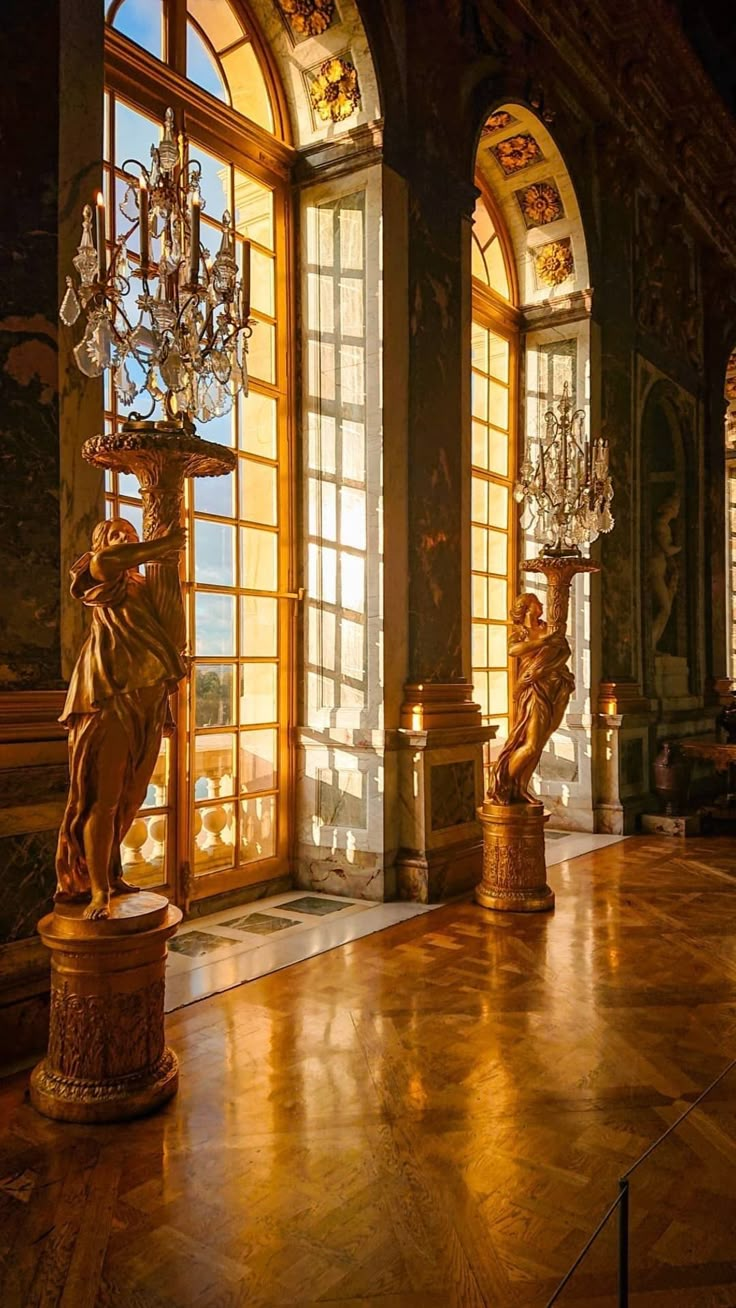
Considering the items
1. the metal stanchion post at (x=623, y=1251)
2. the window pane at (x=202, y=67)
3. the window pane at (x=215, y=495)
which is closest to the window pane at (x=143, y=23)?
the window pane at (x=202, y=67)

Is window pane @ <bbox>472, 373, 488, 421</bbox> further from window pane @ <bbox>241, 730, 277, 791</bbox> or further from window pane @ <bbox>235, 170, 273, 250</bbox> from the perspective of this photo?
window pane @ <bbox>241, 730, 277, 791</bbox>

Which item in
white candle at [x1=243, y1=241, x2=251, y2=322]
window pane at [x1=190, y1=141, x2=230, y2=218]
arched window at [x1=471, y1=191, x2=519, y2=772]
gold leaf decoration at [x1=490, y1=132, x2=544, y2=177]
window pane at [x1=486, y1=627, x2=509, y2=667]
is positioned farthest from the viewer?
window pane at [x1=486, y1=627, x2=509, y2=667]

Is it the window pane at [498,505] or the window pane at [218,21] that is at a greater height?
the window pane at [218,21]

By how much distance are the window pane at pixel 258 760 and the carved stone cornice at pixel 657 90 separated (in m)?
5.68

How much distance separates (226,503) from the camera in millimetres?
5430

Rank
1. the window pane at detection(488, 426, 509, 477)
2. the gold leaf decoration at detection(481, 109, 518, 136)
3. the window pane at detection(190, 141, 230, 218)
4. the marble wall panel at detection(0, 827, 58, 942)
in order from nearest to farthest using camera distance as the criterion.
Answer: the marble wall panel at detection(0, 827, 58, 942) → the window pane at detection(190, 141, 230, 218) → the gold leaf decoration at detection(481, 109, 518, 136) → the window pane at detection(488, 426, 509, 477)

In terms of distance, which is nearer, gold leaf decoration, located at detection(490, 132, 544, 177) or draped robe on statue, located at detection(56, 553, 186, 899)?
draped robe on statue, located at detection(56, 553, 186, 899)

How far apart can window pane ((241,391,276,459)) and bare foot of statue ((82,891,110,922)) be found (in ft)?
10.9

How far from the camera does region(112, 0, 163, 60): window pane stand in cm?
483

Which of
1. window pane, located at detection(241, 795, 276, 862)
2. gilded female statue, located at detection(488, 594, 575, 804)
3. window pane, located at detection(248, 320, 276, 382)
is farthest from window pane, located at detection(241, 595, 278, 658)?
gilded female statue, located at detection(488, 594, 575, 804)

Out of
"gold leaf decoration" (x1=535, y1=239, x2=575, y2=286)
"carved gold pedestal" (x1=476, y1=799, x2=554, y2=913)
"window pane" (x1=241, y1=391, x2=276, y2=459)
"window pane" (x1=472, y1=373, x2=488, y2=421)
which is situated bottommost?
"carved gold pedestal" (x1=476, y1=799, x2=554, y2=913)

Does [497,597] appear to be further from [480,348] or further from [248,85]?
[248,85]

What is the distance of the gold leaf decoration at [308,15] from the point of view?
552 centimetres

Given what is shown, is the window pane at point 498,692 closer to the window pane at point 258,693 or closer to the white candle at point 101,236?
the window pane at point 258,693
